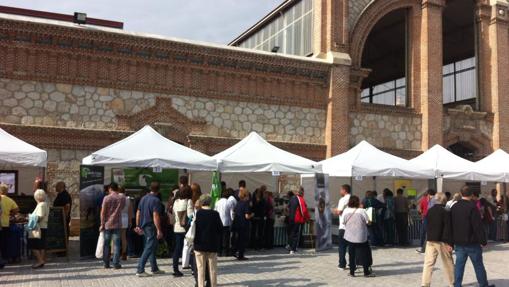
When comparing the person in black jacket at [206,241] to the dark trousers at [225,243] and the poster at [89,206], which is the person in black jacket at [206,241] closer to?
the dark trousers at [225,243]

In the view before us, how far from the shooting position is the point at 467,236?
7.97m

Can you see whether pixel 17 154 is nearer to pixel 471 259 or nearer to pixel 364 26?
pixel 471 259

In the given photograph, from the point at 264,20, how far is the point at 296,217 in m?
14.0

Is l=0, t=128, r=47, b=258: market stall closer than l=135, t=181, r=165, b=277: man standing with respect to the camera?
No

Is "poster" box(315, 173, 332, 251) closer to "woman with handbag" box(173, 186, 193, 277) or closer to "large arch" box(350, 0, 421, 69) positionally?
"woman with handbag" box(173, 186, 193, 277)

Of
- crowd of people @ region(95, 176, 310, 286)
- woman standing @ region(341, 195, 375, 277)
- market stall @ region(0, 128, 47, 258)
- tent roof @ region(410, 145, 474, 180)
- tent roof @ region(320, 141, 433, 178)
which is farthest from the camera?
tent roof @ region(410, 145, 474, 180)

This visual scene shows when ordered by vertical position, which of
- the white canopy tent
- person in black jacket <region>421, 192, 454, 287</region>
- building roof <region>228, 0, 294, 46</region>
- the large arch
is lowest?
person in black jacket <region>421, 192, 454, 287</region>

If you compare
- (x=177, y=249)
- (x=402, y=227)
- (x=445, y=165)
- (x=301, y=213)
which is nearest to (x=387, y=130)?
(x=445, y=165)

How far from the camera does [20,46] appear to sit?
15.2 m

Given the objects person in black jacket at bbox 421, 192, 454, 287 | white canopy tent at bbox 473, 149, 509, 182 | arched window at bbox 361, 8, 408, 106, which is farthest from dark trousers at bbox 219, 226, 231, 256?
arched window at bbox 361, 8, 408, 106

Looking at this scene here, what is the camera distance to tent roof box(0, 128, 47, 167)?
433 inches

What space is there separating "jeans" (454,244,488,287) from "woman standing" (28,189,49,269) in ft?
24.8

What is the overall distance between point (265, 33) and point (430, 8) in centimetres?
760

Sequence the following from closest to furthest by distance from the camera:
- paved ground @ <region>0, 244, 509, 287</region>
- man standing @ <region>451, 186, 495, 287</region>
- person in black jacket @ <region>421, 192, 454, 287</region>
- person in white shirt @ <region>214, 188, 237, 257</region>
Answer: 1. man standing @ <region>451, 186, 495, 287</region>
2. person in black jacket @ <region>421, 192, 454, 287</region>
3. paved ground @ <region>0, 244, 509, 287</region>
4. person in white shirt @ <region>214, 188, 237, 257</region>
